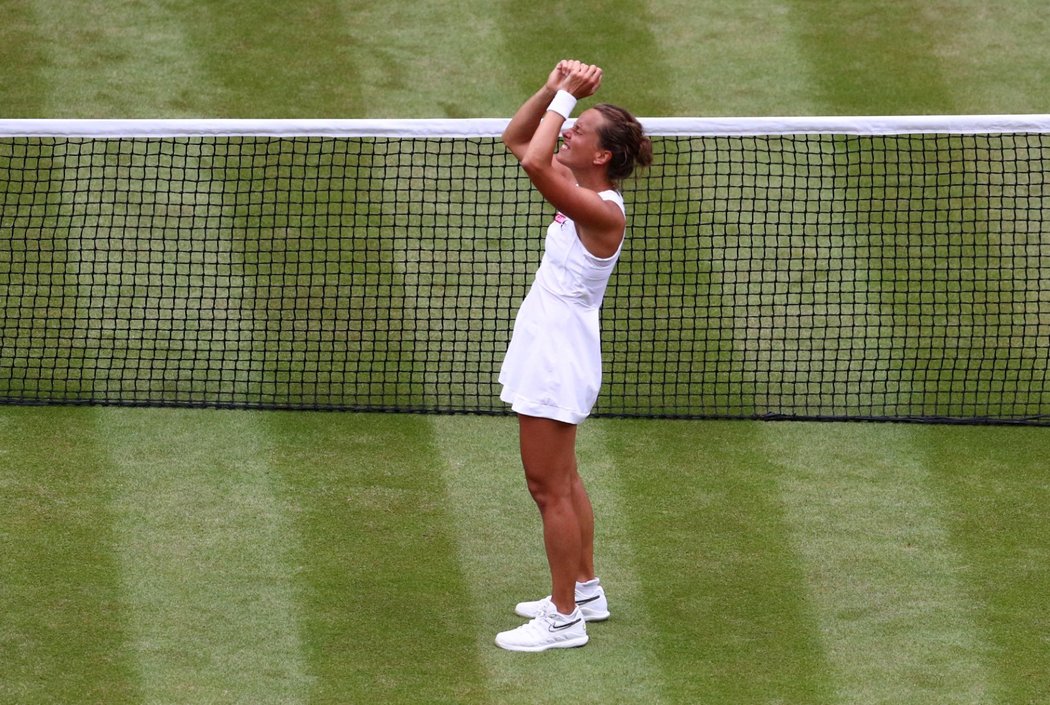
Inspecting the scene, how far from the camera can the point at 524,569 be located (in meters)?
7.89

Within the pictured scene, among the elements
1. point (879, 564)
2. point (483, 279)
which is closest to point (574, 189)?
point (879, 564)

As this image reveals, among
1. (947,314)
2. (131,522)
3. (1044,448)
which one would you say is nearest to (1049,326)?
(947,314)

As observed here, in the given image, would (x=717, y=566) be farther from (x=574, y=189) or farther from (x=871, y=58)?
(x=871, y=58)

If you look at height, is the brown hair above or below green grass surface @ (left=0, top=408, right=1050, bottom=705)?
above

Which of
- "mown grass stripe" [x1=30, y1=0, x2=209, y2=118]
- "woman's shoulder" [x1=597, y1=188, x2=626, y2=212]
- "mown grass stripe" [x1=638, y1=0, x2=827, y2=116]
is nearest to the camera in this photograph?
"woman's shoulder" [x1=597, y1=188, x2=626, y2=212]

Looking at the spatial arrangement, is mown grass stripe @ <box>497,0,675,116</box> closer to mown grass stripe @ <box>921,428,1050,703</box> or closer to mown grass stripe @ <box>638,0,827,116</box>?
mown grass stripe @ <box>638,0,827,116</box>

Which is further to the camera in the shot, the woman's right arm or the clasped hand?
the woman's right arm

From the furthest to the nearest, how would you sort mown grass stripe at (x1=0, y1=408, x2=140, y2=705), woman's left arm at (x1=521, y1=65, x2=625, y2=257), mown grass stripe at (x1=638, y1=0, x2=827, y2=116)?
mown grass stripe at (x1=638, y1=0, x2=827, y2=116) → mown grass stripe at (x1=0, y1=408, x2=140, y2=705) → woman's left arm at (x1=521, y1=65, x2=625, y2=257)

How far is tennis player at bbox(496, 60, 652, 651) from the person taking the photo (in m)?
6.68

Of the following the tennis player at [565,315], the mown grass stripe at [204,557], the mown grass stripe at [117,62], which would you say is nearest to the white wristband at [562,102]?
the tennis player at [565,315]

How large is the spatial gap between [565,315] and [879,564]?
2.25 meters

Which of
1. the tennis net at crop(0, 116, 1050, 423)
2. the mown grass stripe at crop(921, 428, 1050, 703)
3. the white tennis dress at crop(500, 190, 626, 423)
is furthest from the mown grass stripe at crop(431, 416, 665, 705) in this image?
the mown grass stripe at crop(921, 428, 1050, 703)

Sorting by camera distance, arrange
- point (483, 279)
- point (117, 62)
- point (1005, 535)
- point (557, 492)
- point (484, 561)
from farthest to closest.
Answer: point (117, 62)
point (483, 279)
point (1005, 535)
point (484, 561)
point (557, 492)

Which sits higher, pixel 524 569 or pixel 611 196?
pixel 611 196
